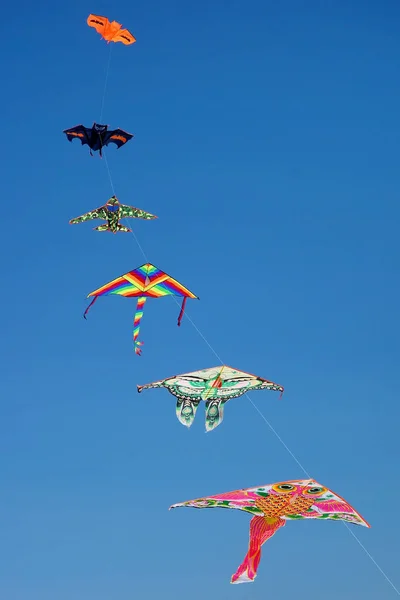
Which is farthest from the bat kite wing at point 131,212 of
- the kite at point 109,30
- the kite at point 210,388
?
the kite at point 210,388

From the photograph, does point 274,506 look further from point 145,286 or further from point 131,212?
point 131,212

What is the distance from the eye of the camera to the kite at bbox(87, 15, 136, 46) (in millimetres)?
26625

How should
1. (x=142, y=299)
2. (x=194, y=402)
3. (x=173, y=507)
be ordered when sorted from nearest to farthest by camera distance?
(x=173, y=507)
(x=194, y=402)
(x=142, y=299)

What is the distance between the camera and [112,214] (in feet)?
94.5

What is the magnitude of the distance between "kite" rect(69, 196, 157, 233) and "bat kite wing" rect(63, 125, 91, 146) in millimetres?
1792

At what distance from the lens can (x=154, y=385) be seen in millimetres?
24344

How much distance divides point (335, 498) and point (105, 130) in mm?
11264

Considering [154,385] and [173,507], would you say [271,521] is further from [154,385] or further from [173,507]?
[154,385]

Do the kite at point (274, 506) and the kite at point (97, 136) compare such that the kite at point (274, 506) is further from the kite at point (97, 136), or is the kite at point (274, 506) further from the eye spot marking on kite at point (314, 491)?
the kite at point (97, 136)

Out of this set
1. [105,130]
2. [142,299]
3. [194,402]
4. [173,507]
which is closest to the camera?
[173,507]

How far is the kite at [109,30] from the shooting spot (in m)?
26.6

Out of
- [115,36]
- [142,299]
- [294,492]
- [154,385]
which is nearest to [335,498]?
[294,492]

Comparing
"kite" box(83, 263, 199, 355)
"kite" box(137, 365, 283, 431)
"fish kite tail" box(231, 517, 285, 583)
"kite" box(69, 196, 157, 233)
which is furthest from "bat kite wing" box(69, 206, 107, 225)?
"fish kite tail" box(231, 517, 285, 583)

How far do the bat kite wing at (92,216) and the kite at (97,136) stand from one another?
4.92 ft
